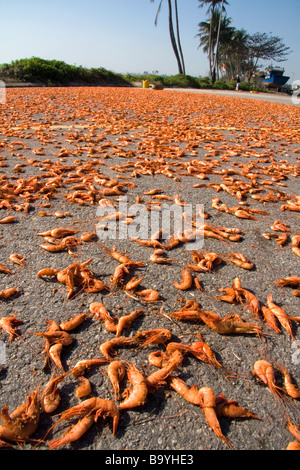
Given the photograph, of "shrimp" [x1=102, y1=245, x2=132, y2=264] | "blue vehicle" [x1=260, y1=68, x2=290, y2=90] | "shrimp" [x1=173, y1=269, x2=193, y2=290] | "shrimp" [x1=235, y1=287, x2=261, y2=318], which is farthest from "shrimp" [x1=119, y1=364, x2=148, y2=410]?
"blue vehicle" [x1=260, y1=68, x2=290, y2=90]

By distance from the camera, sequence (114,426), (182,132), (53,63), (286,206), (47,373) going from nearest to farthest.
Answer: (114,426)
(47,373)
(286,206)
(182,132)
(53,63)

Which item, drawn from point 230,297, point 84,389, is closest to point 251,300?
point 230,297

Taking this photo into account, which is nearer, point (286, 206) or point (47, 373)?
point (47, 373)

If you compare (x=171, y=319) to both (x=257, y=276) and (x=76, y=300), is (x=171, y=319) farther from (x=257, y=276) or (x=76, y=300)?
(x=257, y=276)

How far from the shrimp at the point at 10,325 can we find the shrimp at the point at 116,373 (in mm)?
742

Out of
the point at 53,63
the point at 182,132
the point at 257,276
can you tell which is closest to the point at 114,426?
the point at 257,276

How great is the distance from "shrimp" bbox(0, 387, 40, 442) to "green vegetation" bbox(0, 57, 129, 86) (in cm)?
2799

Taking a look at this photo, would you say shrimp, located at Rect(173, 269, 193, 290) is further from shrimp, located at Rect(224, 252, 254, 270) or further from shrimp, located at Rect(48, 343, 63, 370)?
shrimp, located at Rect(48, 343, 63, 370)

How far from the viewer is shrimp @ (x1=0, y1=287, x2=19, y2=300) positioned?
91.6 inches

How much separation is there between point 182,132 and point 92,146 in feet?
10.8

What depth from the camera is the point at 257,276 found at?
271cm

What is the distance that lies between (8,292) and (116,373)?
1180mm

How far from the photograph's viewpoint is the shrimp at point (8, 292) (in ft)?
7.63

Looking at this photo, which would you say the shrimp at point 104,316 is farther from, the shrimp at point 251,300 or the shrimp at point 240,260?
the shrimp at point 240,260
